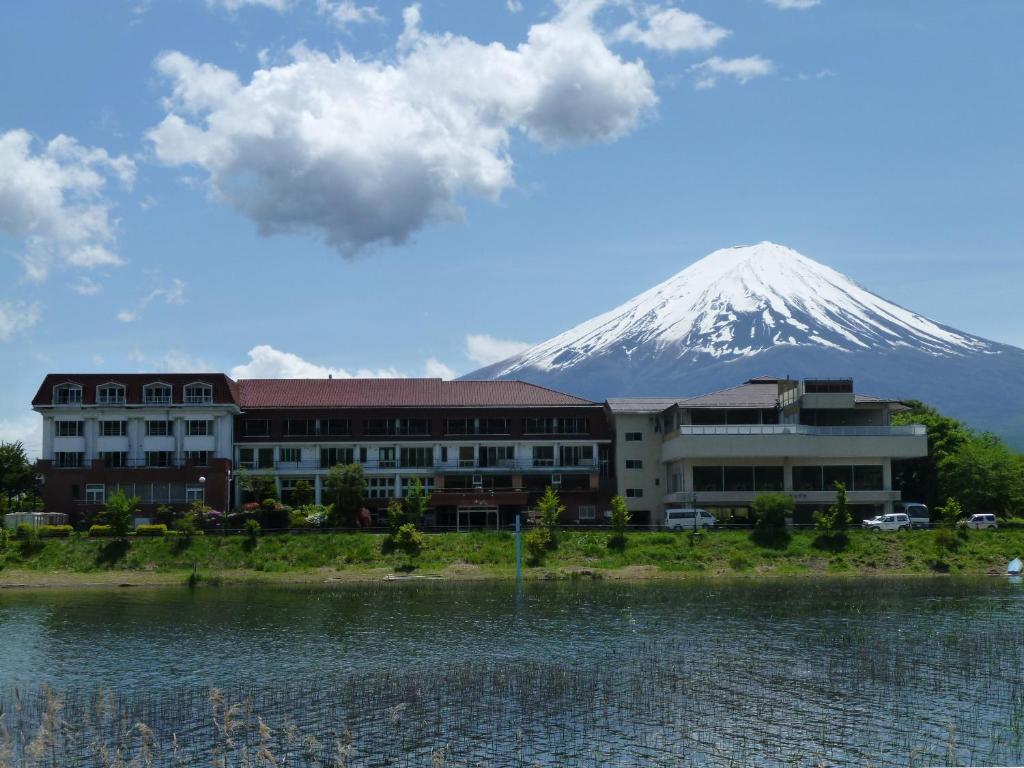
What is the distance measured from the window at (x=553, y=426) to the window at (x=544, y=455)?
1.33 m

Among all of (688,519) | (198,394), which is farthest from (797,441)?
(198,394)

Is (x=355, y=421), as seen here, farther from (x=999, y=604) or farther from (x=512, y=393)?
(x=999, y=604)

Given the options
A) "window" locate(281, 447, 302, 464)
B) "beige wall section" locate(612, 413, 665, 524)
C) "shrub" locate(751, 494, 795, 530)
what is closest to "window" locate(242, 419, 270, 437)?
"window" locate(281, 447, 302, 464)

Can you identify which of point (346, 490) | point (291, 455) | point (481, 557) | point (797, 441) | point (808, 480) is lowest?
point (481, 557)

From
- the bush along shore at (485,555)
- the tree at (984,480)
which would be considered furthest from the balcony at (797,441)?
the bush along shore at (485,555)

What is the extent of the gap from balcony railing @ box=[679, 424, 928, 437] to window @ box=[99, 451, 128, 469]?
138 feet

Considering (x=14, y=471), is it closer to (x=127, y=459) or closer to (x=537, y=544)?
(x=127, y=459)

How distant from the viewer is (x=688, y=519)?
78750 mm

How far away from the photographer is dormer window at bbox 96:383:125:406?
87.9m

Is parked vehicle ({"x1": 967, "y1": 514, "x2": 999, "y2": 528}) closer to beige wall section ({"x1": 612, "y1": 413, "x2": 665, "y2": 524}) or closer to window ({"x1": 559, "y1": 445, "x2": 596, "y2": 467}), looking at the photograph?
beige wall section ({"x1": 612, "y1": 413, "x2": 665, "y2": 524})

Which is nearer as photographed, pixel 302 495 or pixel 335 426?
pixel 302 495

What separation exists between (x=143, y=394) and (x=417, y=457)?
71.4ft

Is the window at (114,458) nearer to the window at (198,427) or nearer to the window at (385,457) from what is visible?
the window at (198,427)

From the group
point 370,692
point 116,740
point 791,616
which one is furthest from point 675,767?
point 791,616
